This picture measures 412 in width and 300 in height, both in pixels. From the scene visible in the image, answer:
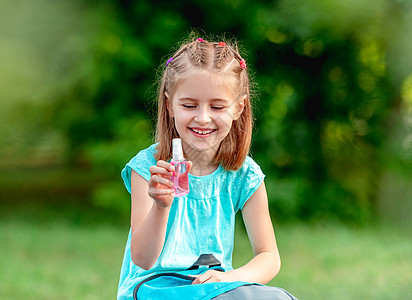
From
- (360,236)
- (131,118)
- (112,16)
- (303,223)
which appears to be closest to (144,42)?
(112,16)

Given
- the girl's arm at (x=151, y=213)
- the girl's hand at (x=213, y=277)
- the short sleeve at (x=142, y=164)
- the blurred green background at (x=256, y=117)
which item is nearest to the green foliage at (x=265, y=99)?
the blurred green background at (x=256, y=117)

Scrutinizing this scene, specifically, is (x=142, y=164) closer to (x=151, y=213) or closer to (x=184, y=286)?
(x=151, y=213)

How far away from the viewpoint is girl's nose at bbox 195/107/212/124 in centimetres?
119

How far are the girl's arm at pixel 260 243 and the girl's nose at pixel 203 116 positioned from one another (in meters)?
0.26

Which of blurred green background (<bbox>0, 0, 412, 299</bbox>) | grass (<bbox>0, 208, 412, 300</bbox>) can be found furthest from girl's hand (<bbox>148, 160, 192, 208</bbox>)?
blurred green background (<bbox>0, 0, 412, 299</bbox>)

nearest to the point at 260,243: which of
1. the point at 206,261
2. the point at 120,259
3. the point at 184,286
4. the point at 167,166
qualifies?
the point at 206,261

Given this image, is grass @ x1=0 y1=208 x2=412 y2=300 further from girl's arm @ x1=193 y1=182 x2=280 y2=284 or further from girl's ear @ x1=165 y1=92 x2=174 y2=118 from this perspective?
girl's ear @ x1=165 y1=92 x2=174 y2=118

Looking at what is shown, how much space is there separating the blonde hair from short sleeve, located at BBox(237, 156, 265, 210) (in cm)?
3

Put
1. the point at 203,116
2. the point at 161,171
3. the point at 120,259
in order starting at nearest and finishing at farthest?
the point at 161,171 → the point at 203,116 → the point at 120,259

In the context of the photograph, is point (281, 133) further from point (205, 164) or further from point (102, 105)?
point (205, 164)

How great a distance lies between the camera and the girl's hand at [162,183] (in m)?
1.07

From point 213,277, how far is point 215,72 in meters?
0.44

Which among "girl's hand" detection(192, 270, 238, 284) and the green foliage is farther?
the green foliage

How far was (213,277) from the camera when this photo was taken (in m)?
1.16
